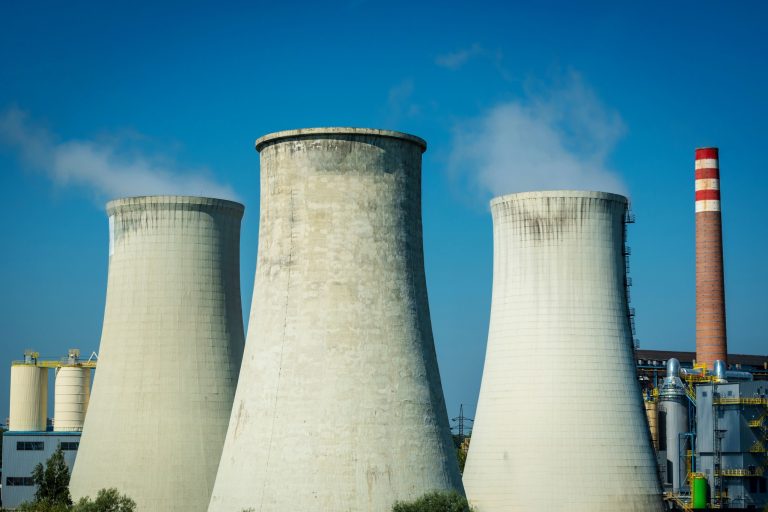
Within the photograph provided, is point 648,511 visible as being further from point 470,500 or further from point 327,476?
point 327,476

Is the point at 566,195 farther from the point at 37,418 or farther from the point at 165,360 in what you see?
the point at 37,418

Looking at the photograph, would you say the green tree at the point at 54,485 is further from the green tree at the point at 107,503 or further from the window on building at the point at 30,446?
the window on building at the point at 30,446

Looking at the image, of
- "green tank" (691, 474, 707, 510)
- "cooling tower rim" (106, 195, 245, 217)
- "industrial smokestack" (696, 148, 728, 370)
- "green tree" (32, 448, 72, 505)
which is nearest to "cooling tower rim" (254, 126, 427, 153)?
"cooling tower rim" (106, 195, 245, 217)

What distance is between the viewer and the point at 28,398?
1870 inches

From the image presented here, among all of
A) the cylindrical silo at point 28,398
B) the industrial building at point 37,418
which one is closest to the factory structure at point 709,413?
the industrial building at point 37,418

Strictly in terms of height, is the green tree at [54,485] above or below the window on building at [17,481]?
above

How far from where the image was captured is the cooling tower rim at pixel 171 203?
3027cm

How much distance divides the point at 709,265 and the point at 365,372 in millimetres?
24995

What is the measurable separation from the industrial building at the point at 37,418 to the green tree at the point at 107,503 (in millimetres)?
15059

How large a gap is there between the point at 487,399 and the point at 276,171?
417 inches

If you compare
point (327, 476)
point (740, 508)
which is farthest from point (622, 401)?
point (327, 476)

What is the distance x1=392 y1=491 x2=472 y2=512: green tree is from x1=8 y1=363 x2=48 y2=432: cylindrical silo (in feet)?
93.0

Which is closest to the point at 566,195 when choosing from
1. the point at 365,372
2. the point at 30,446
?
the point at 365,372

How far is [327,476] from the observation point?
21891 mm
